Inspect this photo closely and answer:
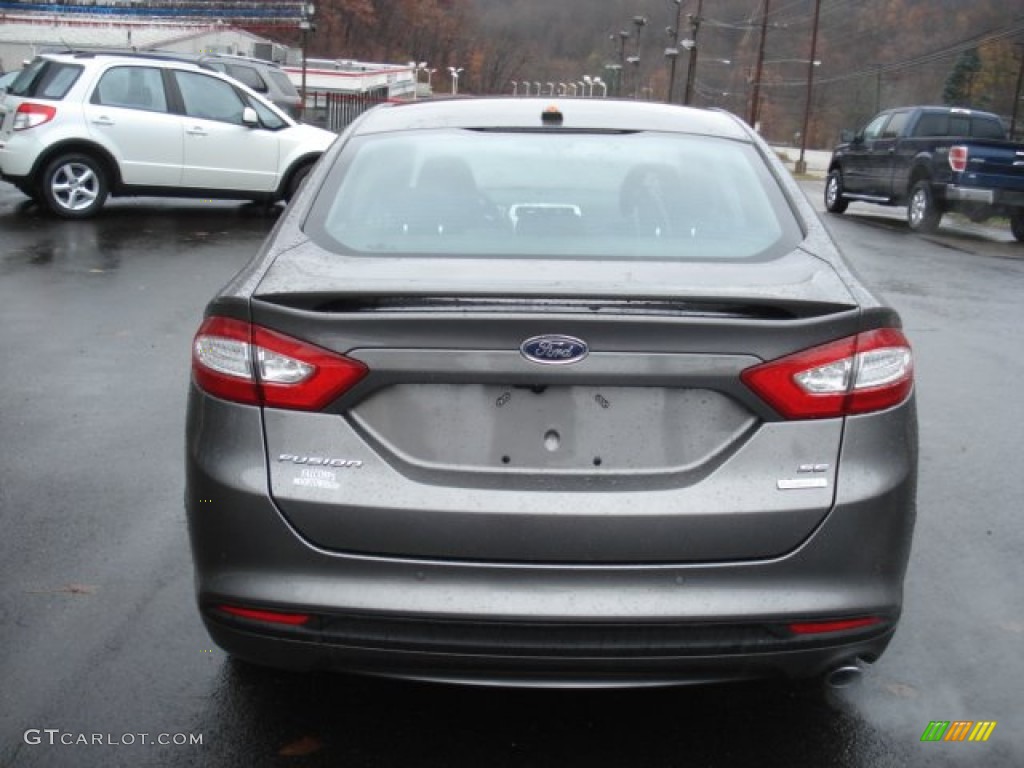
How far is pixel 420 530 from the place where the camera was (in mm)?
2787

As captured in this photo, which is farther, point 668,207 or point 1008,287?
point 1008,287

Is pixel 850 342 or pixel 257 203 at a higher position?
pixel 850 342

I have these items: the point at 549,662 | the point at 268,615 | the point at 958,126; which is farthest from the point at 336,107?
the point at 549,662

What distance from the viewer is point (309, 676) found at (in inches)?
146

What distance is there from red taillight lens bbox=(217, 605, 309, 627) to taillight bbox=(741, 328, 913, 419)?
1162 millimetres

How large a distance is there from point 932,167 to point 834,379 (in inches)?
696

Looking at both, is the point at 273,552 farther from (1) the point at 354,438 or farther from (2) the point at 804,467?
(2) the point at 804,467

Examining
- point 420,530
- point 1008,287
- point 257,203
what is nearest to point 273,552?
point 420,530

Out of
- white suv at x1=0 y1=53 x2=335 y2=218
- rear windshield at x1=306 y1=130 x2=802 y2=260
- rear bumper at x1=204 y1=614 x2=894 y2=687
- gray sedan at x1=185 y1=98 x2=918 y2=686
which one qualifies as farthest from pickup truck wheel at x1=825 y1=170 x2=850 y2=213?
rear bumper at x1=204 y1=614 x2=894 y2=687

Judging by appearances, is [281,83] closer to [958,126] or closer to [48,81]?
[48,81]

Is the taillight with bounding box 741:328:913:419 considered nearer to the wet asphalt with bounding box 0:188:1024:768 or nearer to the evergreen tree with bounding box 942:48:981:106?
the wet asphalt with bounding box 0:188:1024:768

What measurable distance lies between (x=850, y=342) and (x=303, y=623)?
1.43m

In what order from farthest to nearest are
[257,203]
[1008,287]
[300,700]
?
[257,203] < [1008,287] < [300,700]

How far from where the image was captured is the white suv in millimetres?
14086
